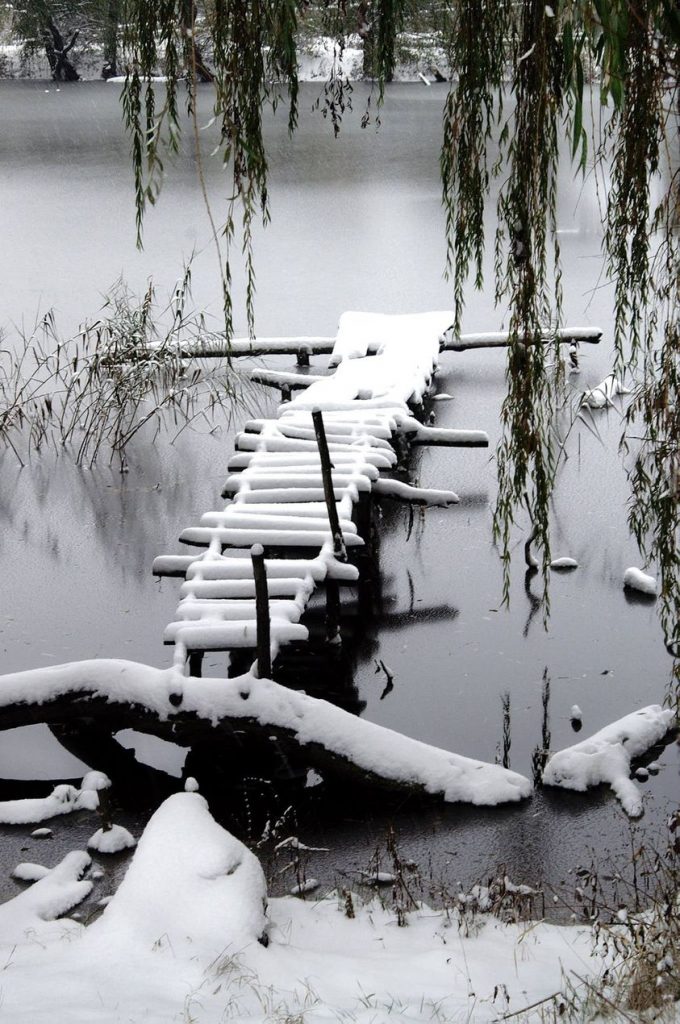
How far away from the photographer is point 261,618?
613 centimetres

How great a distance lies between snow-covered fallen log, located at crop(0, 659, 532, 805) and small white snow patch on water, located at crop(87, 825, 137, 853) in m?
0.61

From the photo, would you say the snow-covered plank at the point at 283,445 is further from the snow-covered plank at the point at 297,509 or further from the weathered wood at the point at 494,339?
the weathered wood at the point at 494,339

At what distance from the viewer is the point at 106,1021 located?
321cm

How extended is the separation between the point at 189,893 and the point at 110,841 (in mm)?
1452

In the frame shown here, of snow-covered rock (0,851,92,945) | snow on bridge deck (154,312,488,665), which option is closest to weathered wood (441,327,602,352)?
snow on bridge deck (154,312,488,665)

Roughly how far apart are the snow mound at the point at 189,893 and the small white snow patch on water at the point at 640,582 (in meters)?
4.44

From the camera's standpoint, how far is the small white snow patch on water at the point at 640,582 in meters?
8.45

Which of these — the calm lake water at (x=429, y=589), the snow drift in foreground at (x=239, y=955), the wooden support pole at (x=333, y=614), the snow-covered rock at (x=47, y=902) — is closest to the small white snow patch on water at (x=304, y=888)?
the calm lake water at (x=429, y=589)

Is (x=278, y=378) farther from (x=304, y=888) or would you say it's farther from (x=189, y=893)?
(x=189, y=893)

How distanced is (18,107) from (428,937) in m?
44.0

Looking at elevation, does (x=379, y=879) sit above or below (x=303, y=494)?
below

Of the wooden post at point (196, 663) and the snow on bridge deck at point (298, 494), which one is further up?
the snow on bridge deck at point (298, 494)

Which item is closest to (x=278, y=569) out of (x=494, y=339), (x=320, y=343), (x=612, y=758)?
(x=612, y=758)

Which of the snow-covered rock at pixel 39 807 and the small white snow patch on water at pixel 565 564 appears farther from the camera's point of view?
the small white snow patch on water at pixel 565 564
